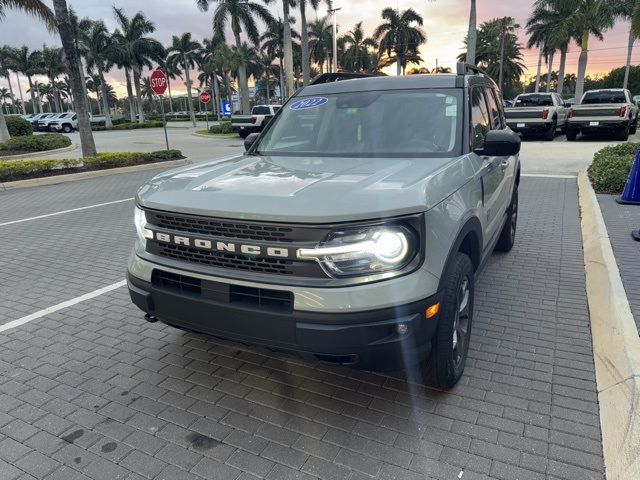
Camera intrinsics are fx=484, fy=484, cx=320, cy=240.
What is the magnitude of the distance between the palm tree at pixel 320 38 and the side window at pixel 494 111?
54753mm

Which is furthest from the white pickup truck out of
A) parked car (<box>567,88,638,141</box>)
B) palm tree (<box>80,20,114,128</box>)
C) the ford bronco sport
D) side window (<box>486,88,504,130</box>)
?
palm tree (<box>80,20,114,128</box>)

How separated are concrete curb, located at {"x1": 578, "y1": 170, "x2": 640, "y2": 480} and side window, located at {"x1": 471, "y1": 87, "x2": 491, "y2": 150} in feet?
5.42

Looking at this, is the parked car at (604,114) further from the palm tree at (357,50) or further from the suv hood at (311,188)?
the palm tree at (357,50)

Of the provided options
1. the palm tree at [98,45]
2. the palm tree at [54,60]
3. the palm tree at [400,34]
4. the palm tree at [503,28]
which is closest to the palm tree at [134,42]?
the palm tree at [98,45]

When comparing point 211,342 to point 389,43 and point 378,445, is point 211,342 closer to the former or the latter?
point 378,445

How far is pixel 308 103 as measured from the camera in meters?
4.27

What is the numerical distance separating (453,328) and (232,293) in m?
1.29

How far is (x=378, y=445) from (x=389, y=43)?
55.8 meters

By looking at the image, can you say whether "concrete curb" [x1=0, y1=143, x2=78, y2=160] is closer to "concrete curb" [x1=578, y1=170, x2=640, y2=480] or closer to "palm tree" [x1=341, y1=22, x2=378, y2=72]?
"concrete curb" [x1=578, y1=170, x2=640, y2=480]

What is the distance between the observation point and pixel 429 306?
2490 mm

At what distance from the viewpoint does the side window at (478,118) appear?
145 inches

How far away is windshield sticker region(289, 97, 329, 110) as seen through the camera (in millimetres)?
4164

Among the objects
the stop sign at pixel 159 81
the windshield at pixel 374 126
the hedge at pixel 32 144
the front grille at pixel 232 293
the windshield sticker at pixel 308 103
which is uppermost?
the stop sign at pixel 159 81

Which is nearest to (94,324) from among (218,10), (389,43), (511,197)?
(511,197)
